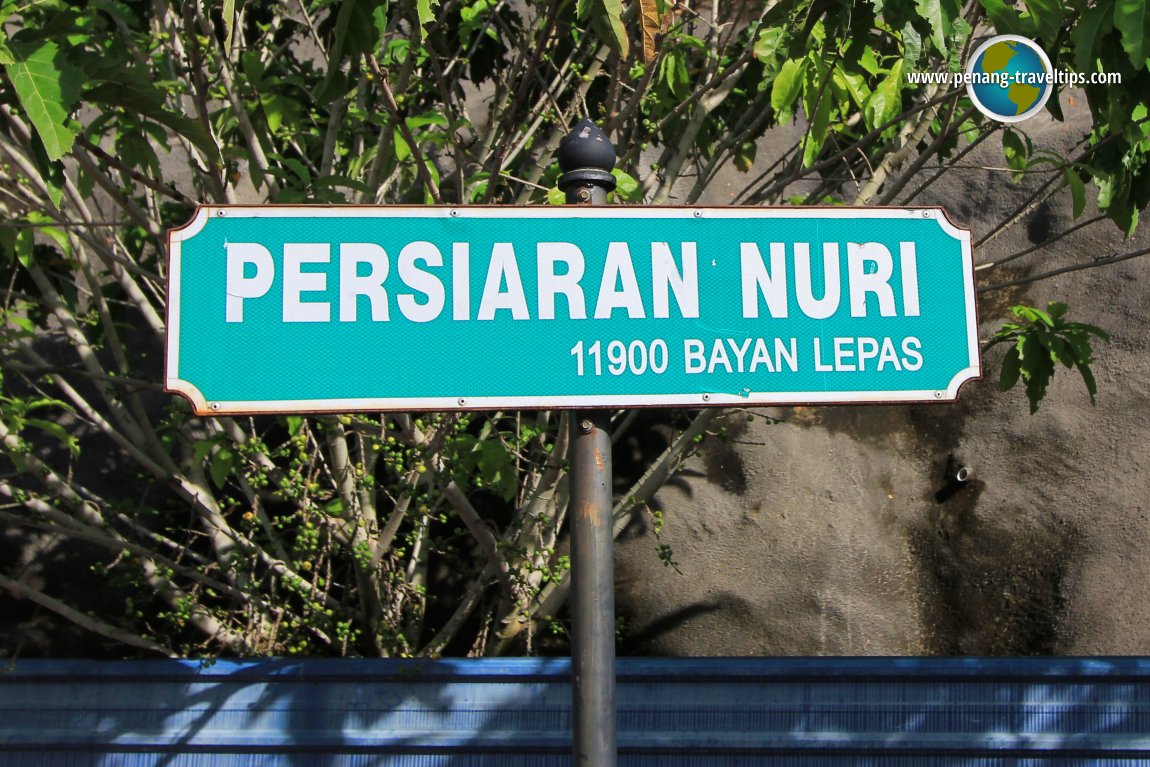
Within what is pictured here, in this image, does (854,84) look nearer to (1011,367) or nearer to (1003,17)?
(1003,17)

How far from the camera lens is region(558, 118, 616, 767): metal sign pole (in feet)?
5.70

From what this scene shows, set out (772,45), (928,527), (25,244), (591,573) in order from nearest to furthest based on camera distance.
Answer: (591,573), (772,45), (25,244), (928,527)

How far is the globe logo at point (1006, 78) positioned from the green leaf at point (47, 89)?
2.93 metres

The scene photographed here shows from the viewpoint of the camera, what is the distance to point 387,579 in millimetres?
4758

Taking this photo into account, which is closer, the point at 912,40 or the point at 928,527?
the point at 912,40

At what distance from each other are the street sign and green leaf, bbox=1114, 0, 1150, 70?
95 cm

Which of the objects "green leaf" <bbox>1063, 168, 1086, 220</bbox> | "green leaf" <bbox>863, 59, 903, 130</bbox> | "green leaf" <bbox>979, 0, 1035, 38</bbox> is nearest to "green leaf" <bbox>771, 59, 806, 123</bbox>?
"green leaf" <bbox>863, 59, 903, 130</bbox>

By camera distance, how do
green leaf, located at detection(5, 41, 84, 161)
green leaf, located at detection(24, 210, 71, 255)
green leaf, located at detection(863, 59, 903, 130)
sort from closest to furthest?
green leaf, located at detection(5, 41, 84, 161) → green leaf, located at detection(863, 59, 903, 130) → green leaf, located at detection(24, 210, 71, 255)

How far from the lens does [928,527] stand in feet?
20.9

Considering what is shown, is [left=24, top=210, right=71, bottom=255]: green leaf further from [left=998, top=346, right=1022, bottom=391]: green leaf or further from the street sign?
[left=998, top=346, right=1022, bottom=391]: green leaf

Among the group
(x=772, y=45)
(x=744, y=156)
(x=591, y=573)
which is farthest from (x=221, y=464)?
(x=744, y=156)

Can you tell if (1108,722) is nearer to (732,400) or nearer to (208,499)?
(732,400)

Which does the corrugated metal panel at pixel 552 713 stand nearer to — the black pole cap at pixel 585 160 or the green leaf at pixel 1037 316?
the green leaf at pixel 1037 316

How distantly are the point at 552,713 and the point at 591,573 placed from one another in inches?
89.5
